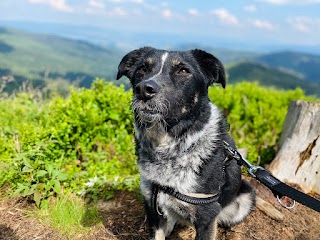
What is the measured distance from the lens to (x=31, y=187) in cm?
445

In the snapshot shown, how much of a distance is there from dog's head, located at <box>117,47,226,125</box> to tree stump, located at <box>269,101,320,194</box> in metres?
2.44

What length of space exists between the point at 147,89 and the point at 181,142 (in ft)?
2.47

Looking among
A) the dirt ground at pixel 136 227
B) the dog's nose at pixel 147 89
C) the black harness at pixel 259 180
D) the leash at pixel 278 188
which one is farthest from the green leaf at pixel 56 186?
the leash at pixel 278 188

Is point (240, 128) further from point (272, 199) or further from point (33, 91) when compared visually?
point (33, 91)

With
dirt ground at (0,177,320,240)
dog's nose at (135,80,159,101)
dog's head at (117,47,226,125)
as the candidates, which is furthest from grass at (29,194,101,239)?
dog's nose at (135,80,159,101)

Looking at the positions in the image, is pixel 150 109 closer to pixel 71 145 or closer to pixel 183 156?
pixel 183 156

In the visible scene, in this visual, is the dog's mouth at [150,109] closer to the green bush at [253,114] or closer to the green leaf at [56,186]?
the green leaf at [56,186]

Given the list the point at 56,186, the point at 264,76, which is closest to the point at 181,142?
the point at 56,186

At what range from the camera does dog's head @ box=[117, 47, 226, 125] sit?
3049 millimetres

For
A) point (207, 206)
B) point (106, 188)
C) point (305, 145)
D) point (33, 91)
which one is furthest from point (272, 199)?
point (33, 91)

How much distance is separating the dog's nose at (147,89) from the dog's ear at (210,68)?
801 millimetres

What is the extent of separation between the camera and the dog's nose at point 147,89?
2941mm

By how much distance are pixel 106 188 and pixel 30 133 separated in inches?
55.2

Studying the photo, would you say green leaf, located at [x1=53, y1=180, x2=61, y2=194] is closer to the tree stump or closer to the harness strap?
the harness strap
